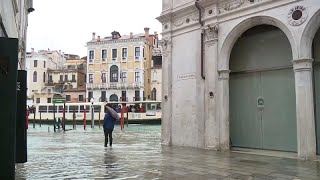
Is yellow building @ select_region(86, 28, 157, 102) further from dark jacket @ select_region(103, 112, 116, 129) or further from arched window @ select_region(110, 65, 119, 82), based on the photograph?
dark jacket @ select_region(103, 112, 116, 129)

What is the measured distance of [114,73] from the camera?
63781mm

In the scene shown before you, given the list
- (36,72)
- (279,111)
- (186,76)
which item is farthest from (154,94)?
(279,111)

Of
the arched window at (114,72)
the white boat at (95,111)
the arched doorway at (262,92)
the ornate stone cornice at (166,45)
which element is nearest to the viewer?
the arched doorway at (262,92)

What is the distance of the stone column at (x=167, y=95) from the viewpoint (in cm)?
1369

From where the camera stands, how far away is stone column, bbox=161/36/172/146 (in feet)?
44.9

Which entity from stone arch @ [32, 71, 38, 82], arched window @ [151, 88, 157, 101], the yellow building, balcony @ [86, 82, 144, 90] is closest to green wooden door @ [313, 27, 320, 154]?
the yellow building

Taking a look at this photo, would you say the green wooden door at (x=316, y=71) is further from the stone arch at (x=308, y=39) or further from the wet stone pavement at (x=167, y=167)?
the wet stone pavement at (x=167, y=167)

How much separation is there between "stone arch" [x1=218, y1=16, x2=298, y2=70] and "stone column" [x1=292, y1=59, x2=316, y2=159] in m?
0.41

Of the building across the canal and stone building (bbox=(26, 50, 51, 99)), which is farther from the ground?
stone building (bbox=(26, 50, 51, 99))

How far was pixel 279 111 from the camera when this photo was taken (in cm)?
1114

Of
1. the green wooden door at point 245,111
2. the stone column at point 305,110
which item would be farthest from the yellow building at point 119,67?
the stone column at point 305,110

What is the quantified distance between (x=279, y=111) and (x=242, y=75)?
178cm

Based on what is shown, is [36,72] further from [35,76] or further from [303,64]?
[303,64]

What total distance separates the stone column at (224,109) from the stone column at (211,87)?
155 millimetres
